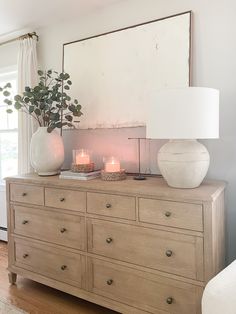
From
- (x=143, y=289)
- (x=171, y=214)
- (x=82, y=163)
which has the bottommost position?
(x=143, y=289)

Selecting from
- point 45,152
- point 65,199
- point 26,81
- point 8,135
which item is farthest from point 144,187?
point 8,135

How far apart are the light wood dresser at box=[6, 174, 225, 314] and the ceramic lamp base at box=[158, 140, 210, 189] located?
0.08 meters

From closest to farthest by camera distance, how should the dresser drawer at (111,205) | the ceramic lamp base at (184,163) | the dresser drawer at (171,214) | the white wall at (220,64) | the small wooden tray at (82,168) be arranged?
the dresser drawer at (171,214) < the ceramic lamp base at (184,163) < the dresser drawer at (111,205) < the white wall at (220,64) < the small wooden tray at (82,168)

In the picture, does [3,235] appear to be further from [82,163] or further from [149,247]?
[149,247]

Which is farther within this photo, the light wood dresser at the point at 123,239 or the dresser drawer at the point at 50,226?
the dresser drawer at the point at 50,226

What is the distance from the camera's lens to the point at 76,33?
8.57 feet

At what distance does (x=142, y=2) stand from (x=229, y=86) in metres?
0.99

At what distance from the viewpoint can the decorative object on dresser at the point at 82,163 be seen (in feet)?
7.12

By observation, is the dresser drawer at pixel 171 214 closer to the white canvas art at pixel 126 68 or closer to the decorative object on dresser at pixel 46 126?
the white canvas art at pixel 126 68

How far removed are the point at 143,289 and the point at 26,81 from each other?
2268 mm

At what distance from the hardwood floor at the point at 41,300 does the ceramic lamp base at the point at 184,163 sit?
3.60 ft

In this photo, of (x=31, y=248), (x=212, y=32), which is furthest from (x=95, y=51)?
(x=31, y=248)

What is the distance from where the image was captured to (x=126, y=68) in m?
2.27

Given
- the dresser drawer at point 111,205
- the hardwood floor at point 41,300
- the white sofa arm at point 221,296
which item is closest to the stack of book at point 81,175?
the dresser drawer at point 111,205
